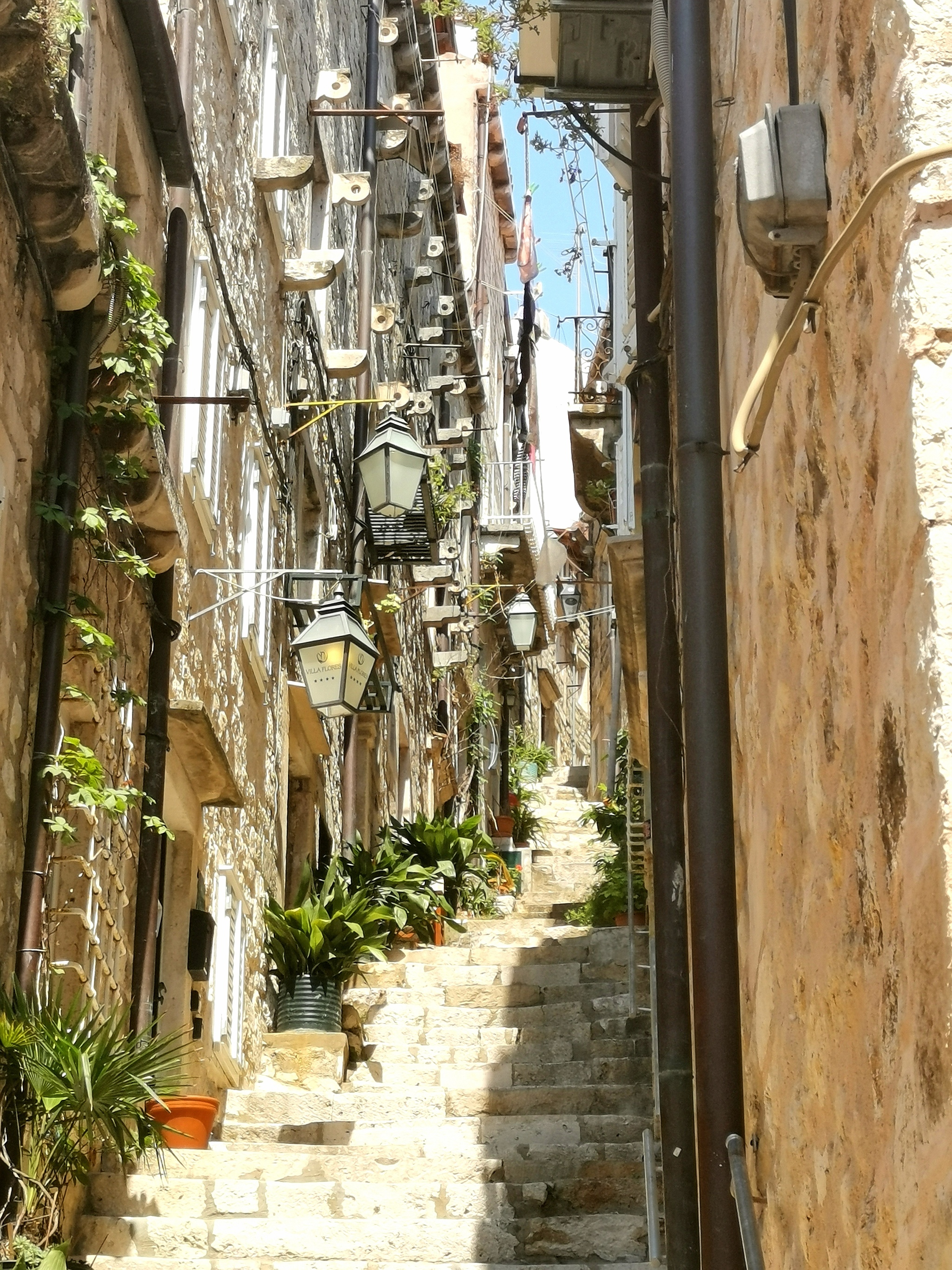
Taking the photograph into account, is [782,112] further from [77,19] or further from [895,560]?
[77,19]

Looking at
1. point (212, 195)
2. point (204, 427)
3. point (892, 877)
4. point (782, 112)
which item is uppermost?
point (212, 195)

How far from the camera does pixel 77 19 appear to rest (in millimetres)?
5992

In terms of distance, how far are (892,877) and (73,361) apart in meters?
4.44

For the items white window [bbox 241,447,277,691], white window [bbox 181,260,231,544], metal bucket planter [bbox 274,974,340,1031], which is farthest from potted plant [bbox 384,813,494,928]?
white window [bbox 181,260,231,544]

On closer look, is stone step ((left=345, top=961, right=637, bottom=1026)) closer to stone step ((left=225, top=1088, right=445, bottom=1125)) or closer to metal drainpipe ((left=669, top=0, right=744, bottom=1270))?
stone step ((left=225, top=1088, right=445, bottom=1125))

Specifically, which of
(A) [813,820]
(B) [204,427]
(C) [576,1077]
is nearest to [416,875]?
(C) [576,1077]

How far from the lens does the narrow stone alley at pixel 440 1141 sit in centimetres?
725

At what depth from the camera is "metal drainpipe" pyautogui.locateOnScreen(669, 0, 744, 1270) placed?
4664mm

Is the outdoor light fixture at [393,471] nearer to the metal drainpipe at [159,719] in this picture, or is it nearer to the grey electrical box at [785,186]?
the metal drainpipe at [159,719]

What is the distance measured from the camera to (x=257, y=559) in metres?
11.7

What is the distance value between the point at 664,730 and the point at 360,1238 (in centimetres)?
254

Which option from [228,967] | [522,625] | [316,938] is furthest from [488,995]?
[522,625]

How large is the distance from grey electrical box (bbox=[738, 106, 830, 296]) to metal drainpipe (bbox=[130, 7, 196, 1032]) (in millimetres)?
4329

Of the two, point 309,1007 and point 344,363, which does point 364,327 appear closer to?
point 344,363
